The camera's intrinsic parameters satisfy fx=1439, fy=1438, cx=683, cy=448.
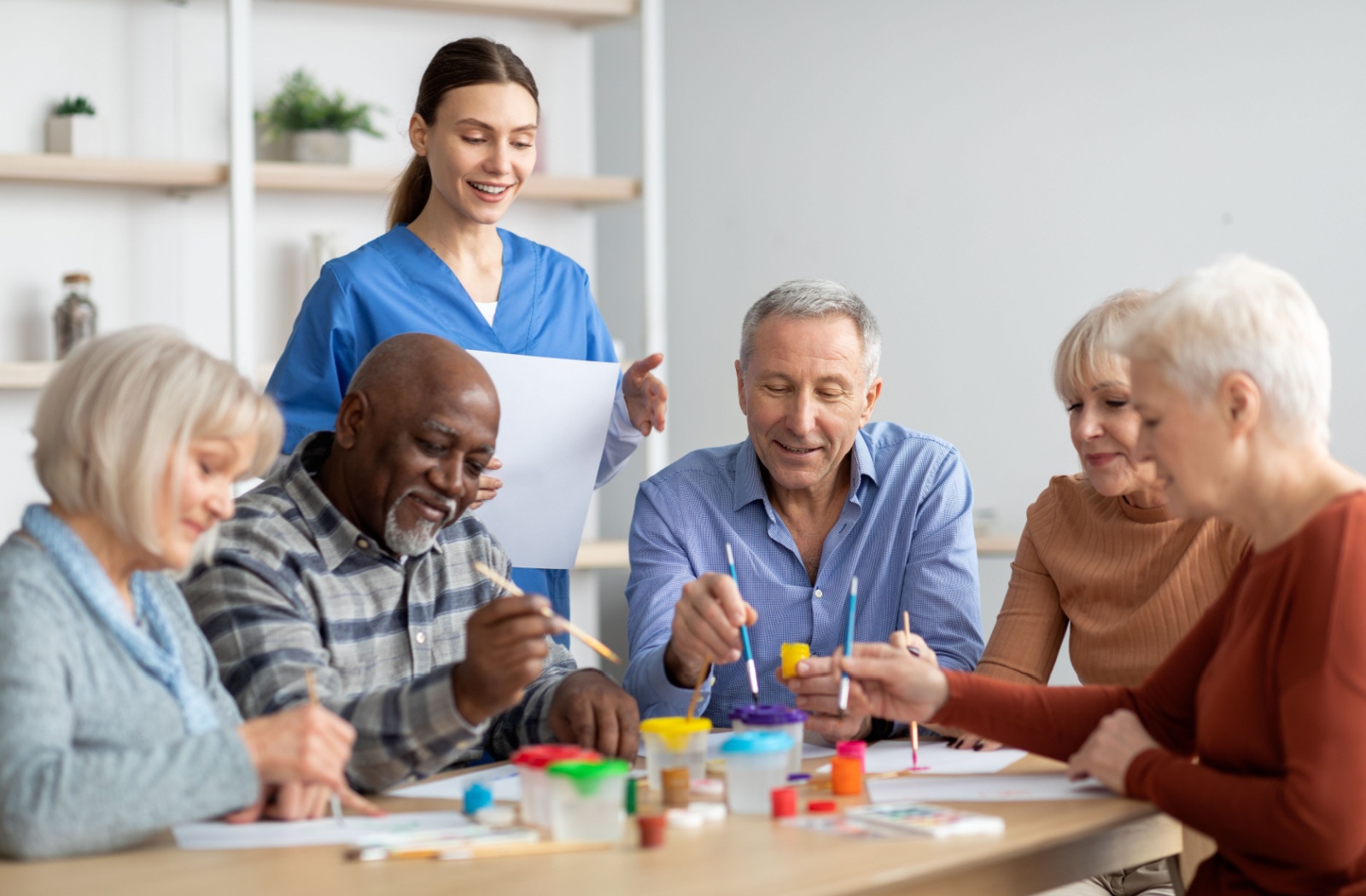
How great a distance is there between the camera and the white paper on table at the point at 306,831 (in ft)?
4.70

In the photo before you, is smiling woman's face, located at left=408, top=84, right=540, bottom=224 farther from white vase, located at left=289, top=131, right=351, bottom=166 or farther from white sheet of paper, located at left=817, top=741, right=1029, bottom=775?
white vase, located at left=289, top=131, right=351, bottom=166

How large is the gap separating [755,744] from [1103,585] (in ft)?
2.46

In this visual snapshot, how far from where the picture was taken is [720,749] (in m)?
1.80

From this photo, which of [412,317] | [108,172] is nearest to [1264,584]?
[412,317]

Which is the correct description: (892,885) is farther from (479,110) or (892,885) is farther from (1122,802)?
(479,110)

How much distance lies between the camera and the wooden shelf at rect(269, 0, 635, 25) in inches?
161

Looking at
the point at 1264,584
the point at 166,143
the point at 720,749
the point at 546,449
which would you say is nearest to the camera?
the point at 1264,584

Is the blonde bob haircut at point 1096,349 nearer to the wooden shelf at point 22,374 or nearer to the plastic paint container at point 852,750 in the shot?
the plastic paint container at point 852,750

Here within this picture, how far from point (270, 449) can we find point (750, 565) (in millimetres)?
955

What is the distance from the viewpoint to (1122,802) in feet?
5.16

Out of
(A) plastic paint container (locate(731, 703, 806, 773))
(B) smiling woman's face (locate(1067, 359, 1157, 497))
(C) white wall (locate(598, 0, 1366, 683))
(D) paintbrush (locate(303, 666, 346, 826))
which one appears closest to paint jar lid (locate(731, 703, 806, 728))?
(A) plastic paint container (locate(731, 703, 806, 773))

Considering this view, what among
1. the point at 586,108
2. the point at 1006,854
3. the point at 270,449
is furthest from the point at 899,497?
the point at 586,108

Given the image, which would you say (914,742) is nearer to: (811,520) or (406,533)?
(811,520)

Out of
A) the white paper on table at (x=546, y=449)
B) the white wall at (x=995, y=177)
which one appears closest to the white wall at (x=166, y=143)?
the white wall at (x=995, y=177)
